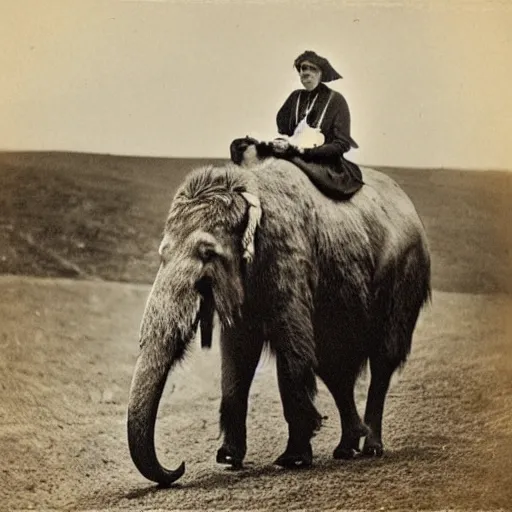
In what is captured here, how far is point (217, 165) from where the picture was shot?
2.31m

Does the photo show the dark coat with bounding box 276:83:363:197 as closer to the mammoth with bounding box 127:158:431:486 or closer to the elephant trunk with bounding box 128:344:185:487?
the mammoth with bounding box 127:158:431:486

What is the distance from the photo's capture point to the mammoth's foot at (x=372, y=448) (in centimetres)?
221

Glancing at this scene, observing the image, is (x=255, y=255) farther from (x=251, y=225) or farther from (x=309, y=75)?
(x=309, y=75)

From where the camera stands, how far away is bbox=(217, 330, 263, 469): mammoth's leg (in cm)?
219

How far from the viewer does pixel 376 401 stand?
225 cm

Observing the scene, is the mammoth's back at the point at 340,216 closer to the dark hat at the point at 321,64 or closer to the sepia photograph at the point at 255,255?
the sepia photograph at the point at 255,255

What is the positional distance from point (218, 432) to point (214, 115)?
2.88ft

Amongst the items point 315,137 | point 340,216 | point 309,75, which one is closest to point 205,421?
point 340,216

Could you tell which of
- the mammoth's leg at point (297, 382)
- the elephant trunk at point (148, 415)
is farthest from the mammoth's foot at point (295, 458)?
the elephant trunk at point (148, 415)

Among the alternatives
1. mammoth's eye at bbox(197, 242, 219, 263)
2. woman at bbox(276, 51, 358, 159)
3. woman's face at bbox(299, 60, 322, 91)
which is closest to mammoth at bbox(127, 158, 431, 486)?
mammoth's eye at bbox(197, 242, 219, 263)

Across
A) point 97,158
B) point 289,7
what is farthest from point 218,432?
point 289,7

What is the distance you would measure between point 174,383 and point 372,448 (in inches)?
21.7

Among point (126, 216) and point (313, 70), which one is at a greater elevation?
point (313, 70)

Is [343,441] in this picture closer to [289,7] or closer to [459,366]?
[459,366]
